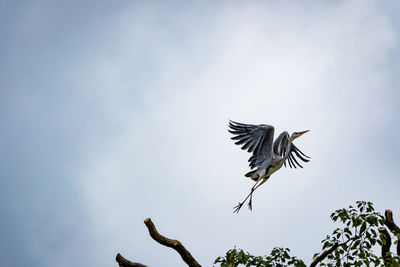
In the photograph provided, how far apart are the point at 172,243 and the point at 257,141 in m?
2.79

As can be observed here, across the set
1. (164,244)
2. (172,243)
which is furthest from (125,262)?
(172,243)

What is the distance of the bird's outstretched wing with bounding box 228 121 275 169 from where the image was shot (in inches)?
331

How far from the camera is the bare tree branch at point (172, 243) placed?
6387 mm

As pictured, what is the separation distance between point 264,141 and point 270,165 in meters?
0.48

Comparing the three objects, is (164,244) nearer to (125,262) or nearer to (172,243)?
(172,243)

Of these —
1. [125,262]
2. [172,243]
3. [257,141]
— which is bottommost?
[172,243]

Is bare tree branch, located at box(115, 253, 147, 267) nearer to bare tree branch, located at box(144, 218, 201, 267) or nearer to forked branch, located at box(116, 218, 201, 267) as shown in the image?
forked branch, located at box(116, 218, 201, 267)

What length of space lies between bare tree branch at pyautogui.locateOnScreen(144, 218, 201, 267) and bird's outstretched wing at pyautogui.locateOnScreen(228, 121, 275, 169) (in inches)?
94.1

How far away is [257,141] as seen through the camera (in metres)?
8.46

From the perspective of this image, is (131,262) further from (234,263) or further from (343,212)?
(343,212)

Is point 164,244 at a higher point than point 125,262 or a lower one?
lower

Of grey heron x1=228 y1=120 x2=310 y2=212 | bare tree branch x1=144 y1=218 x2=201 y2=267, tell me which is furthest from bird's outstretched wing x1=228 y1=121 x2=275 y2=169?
bare tree branch x1=144 y1=218 x2=201 y2=267

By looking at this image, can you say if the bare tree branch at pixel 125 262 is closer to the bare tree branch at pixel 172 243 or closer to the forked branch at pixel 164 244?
the forked branch at pixel 164 244

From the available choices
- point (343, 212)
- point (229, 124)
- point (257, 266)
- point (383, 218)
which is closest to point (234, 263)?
point (257, 266)
